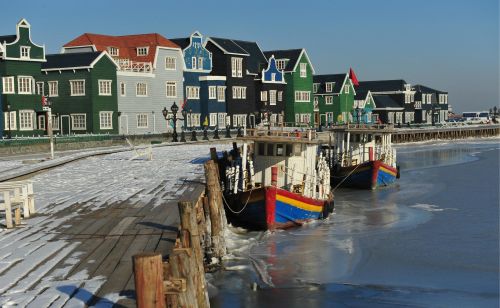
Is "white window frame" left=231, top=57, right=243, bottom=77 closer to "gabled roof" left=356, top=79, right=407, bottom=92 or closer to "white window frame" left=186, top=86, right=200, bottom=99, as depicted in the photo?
"white window frame" left=186, top=86, right=200, bottom=99

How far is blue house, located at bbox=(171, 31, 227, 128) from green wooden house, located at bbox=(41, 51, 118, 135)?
11.7m

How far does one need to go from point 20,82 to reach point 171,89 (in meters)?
18.3

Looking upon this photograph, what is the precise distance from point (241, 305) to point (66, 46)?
6170cm

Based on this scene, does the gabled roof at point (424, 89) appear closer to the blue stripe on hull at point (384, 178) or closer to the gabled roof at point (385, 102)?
the gabled roof at point (385, 102)

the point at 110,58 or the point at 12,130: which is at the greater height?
the point at 110,58

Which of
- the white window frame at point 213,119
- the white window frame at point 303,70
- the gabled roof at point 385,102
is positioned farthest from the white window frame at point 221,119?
the gabled roof at point 385,102

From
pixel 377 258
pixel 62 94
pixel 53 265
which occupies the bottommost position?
pixel 377 258

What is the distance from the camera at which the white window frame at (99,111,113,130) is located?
2544 inches

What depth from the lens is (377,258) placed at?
68.7ft

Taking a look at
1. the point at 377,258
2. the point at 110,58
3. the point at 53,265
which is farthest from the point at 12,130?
the point at 53,265

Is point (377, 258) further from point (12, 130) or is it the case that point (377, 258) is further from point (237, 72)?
point (237, 72)

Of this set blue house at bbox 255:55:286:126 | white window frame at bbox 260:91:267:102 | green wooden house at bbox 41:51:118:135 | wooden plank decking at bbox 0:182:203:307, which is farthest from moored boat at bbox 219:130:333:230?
white window frame at bbox 260:91:267:102

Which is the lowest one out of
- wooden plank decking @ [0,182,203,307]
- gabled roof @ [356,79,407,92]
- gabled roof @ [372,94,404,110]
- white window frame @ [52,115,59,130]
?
wooden plank decking @ [0,182,203,307]

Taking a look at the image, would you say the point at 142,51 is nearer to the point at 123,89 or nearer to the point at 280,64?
the point at 123,89
